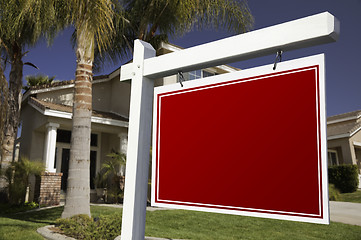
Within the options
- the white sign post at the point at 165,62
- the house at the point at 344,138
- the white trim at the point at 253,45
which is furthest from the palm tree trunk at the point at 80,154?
the house at the point at 344,138

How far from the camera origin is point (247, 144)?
6.42ft

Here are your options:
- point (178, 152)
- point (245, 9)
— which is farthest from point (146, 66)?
point (245, 9)

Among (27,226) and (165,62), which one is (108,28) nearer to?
(27,226)

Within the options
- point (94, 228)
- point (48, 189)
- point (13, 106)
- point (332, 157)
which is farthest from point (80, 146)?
point (332, 157)

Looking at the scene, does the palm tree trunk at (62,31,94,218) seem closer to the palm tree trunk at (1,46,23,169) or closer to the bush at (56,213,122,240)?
the bush at (56,213,122,240)

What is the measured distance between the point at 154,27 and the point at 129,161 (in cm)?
1249

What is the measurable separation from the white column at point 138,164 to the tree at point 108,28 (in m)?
2.37

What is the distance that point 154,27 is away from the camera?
1401 cm

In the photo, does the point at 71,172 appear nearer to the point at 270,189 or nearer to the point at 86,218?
the point at 86,218

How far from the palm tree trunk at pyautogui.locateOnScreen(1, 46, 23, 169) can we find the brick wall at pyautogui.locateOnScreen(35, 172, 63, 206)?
95.0 inches

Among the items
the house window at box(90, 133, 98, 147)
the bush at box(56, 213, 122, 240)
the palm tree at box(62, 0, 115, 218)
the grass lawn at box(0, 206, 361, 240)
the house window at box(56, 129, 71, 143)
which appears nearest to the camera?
the bush at box(56, 213, 122, 240)

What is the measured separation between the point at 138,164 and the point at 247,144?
806 millimetres

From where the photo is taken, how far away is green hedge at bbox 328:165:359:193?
61.9 feet

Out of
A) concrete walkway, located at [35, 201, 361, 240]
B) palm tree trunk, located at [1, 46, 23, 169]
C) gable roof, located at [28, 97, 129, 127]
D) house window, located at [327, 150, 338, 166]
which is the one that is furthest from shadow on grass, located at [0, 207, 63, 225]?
house window, located at [327, 150, 338, 166]
